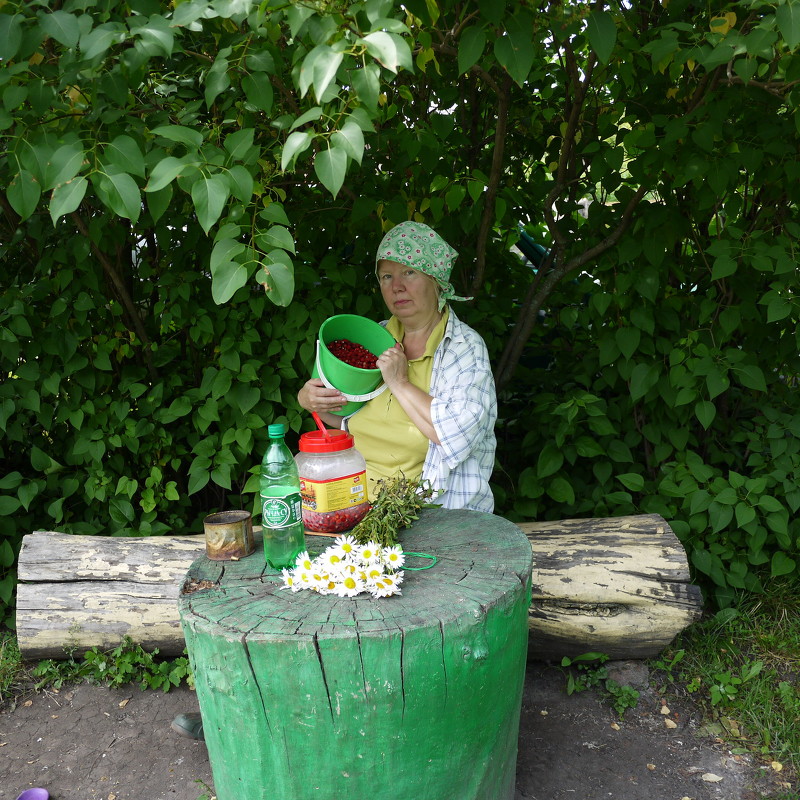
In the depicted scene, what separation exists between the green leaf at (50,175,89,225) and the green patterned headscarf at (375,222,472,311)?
1209mm

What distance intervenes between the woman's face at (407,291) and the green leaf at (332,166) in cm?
120

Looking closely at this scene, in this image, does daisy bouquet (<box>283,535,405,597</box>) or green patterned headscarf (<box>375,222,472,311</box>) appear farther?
green patterned headscarf (<box>375,222,472,311</box>)

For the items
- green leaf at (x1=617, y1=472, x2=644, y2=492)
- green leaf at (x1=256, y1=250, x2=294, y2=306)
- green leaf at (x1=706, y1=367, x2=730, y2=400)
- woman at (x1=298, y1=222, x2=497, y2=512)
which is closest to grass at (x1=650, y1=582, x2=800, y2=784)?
green leaf at (x1=617, y1=472, x2=644, y2=492)

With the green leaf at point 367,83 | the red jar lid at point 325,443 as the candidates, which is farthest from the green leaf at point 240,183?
the red jar lid at point 325,443

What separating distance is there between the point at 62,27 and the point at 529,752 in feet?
7.98

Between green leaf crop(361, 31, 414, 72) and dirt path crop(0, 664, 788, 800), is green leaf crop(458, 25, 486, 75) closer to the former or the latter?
green leaf crop(361, 31, 414, 72)

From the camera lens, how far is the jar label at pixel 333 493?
6.63ft

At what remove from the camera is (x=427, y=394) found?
2.54 m

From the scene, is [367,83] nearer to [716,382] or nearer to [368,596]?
[368,596]

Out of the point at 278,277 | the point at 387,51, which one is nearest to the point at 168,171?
the point at 278,277

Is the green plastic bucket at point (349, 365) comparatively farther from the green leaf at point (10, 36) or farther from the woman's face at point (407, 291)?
the green leaf at point (10, 36)

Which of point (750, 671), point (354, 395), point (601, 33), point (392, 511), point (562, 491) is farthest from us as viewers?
point (562, 491)

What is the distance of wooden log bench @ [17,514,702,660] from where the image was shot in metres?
2.75

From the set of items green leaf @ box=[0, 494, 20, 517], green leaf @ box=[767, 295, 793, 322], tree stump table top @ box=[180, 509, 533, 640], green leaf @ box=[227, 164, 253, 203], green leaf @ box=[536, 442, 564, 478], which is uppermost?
green leaf @ box=[227, 164, 253, 203]
